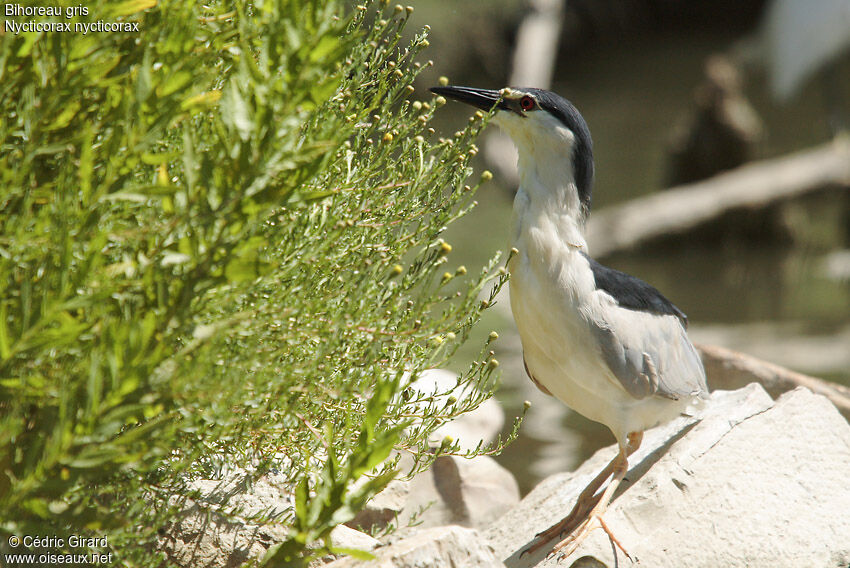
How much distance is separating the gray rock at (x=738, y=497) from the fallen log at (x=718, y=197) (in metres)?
7.51

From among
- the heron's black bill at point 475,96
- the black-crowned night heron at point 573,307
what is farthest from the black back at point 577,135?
the heron's black bill at point 475,96

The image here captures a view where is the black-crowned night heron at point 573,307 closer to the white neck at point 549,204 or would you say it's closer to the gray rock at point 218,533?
the white neck at point 549,204

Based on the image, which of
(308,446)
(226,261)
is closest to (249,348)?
(226,261)

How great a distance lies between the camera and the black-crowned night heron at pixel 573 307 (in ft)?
9.90

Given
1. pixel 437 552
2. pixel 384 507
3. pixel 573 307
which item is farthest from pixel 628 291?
pixel 437 552

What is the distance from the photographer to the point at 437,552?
2199 millimetres

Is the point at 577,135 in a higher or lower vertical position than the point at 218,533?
higher

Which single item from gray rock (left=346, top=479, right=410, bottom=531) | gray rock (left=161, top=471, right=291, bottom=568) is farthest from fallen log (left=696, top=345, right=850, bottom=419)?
gray rock (left=161, top=471, right=291, bottom=568)

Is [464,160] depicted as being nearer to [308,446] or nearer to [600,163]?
[308,446]

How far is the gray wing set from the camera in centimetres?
304

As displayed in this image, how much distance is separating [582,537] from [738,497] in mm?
601

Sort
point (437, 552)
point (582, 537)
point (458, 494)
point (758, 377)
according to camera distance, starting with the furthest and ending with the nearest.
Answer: point (758, 377), point (458, 494), point (582, 537), point (437, 552)

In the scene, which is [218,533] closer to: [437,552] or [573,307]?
[437,552]

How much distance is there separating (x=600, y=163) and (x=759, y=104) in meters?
4.11
